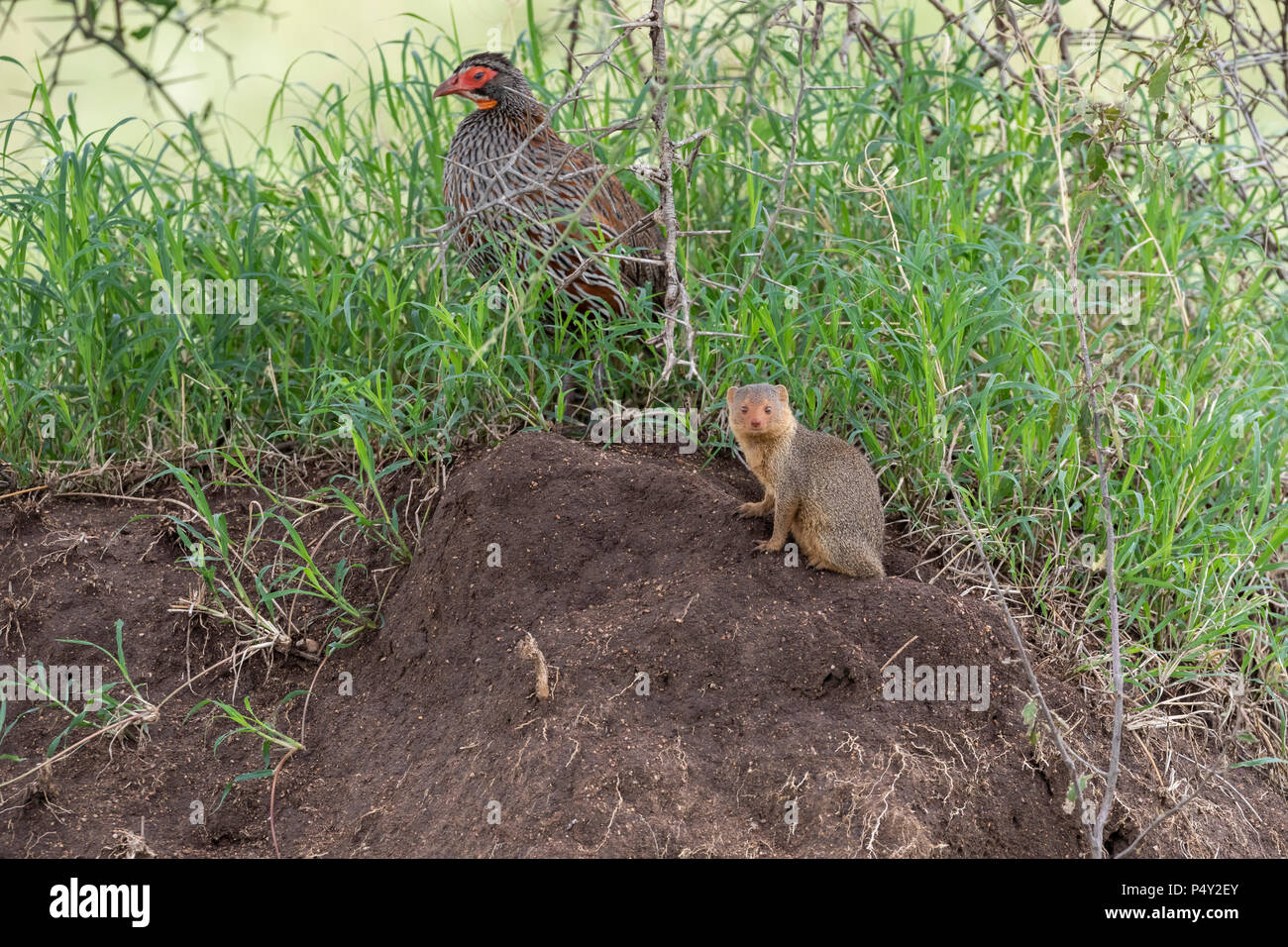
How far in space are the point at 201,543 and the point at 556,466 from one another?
42.9 inches

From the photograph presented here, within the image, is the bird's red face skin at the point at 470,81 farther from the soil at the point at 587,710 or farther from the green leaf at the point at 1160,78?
the green leaf at the point at 1160,78

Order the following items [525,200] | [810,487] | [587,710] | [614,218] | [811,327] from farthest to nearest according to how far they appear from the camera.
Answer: [614,218] → [525,200] → [811,327] → [810,487] → [587,710]

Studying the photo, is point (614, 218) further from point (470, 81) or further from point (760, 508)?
point (760, 508)

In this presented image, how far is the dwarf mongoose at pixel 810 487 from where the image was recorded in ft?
10.6

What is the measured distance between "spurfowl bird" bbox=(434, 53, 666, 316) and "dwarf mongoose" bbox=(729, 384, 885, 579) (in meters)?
0.84

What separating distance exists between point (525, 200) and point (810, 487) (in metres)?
1.56

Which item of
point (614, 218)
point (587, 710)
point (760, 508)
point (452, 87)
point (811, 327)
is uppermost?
point (452, 87)

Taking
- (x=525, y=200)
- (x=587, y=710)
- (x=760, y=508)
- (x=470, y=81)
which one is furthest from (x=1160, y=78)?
(x=470, y=81)

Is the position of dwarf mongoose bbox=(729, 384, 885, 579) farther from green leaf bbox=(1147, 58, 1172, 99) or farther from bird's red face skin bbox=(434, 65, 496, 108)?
bird's red face skin bbox=(434, 65, 496, 108)

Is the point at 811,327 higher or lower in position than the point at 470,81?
lower

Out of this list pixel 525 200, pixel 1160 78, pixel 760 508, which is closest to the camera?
pixel 1160 78

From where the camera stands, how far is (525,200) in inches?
163

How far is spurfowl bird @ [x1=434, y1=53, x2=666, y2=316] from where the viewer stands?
4.07 meters

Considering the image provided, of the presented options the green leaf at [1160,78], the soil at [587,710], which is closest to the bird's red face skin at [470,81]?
the soil at [587,710]
